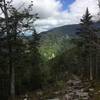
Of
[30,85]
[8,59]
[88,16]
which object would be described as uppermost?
[88,16]

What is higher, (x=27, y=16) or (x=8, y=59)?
(x=27, y=16)

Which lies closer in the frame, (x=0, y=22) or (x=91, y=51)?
(x=0, y=22)

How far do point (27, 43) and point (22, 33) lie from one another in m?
1.33

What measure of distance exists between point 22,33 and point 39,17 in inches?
88.0

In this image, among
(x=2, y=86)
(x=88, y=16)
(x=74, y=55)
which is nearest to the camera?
(x=2, y=86)

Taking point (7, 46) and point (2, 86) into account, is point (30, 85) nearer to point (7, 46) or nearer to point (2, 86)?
point (2, 86)

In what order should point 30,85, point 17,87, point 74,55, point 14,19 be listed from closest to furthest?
point 14,19 → point 17,87 → point 30,85 → point 74,55

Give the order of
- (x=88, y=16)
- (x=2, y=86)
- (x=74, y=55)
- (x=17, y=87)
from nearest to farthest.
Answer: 1. (x=2, y=86)
2. (x=17, y=87)
3. (x=88, y=16)
4. (x=74, y=55)

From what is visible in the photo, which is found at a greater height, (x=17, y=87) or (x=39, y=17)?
(x=39, y=17)

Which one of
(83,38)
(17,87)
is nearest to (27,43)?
(17,87)

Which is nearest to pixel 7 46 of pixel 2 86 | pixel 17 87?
pixel 2 86

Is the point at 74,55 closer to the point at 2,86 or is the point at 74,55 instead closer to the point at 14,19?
the point at 2,86

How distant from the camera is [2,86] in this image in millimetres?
35438

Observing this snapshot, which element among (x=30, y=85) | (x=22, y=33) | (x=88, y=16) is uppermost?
(x=88, y=16)
